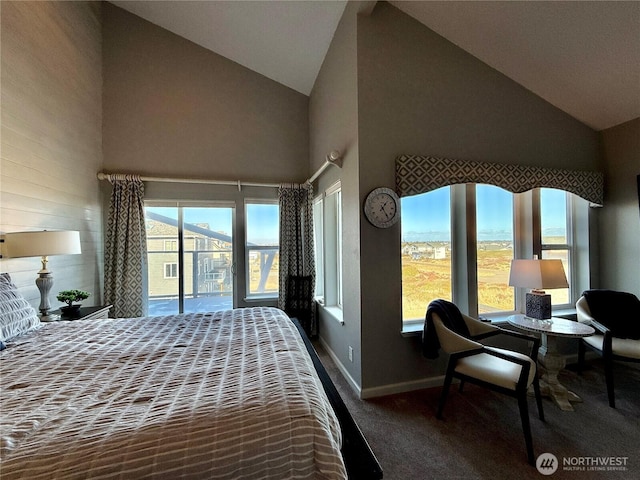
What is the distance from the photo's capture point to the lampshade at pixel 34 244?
196 centimetres

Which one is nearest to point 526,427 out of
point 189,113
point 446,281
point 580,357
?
point 446,281

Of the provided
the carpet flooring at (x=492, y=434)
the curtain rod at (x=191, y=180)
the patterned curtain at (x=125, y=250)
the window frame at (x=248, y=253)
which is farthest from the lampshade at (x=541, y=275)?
the patterned curtain at (x=125, y=250)

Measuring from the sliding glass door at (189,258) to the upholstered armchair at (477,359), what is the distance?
9.36 ft

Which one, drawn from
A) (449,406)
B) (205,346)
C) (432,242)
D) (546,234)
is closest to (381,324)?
(449,406)

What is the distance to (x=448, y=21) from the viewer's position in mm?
2404

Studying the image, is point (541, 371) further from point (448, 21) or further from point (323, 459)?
point (448, 21)

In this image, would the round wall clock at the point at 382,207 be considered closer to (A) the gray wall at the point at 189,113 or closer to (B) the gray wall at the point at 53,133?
(A) the gray wall at the point at 189,113

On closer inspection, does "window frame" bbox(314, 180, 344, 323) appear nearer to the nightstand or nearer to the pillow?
the nightstand

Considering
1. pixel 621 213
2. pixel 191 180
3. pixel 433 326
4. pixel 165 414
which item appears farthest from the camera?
pixel 191 180

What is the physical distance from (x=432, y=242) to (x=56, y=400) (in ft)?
9.02

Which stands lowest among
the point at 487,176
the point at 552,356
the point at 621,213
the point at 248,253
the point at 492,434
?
the point at 492,434

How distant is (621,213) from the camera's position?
2.88m

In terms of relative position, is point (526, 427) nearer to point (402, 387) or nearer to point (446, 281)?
point (402, 387)

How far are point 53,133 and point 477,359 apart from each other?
4.23 m
